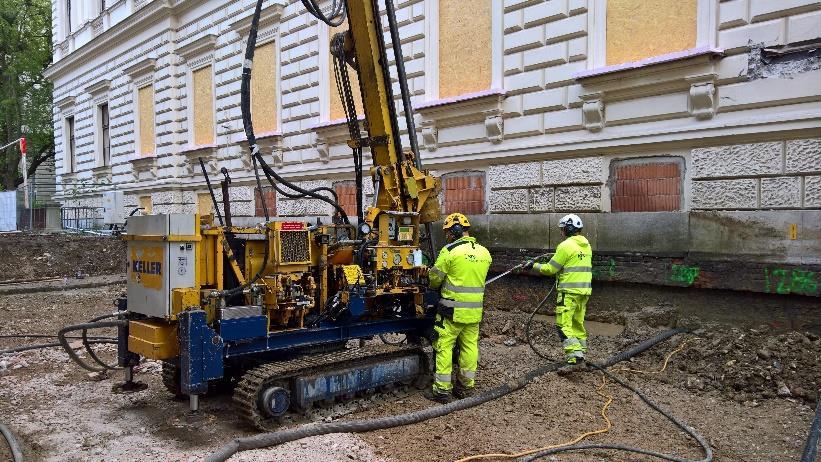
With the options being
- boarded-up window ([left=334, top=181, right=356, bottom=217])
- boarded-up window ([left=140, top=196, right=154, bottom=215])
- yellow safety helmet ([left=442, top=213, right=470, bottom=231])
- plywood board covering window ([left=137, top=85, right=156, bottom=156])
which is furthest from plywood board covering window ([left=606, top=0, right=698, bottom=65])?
boarded-up window ([left=140, top=196, right=154, bottom=215])

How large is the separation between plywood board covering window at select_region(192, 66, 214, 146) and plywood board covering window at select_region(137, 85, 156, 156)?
2.67 metres

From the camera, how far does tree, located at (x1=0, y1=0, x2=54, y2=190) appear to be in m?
27.5

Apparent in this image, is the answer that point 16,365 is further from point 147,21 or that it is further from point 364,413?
point 147,21

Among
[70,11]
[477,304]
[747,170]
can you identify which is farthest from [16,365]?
[70,11]

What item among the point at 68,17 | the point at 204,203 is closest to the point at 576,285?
the point at 204,203

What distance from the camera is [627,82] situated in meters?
8.21

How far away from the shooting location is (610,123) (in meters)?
8.48

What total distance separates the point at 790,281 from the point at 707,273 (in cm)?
86

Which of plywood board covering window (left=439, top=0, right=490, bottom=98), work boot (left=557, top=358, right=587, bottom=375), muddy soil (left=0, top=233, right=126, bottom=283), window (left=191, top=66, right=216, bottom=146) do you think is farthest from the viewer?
window (left=191, top=66, right=216, bottom=146)

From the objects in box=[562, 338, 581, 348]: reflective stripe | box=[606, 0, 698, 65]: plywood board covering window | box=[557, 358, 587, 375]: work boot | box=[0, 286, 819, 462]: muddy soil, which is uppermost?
box=[606, 0, 698, 65]: plywood board covering window

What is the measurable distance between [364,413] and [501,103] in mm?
5704

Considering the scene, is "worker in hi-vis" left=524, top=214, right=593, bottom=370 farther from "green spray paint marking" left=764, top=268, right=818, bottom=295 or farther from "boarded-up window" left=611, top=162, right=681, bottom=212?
"green spray paint marking" left=764, top=268, right=818, bottom=295

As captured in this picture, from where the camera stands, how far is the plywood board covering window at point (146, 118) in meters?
19.8

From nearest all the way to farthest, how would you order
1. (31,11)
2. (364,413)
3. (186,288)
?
(186,288), (364,413), (31,11)
